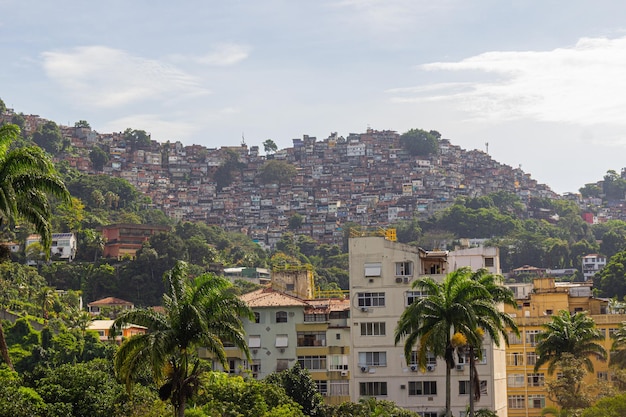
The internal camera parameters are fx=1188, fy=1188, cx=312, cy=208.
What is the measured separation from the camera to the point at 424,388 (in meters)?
84.4

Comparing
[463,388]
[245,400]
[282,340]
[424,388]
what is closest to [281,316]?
[282,340]

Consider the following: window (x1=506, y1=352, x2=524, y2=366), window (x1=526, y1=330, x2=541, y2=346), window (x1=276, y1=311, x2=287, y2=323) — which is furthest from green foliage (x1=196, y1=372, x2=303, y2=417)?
window (x1=526, y1=330, x2=541, y2=346)

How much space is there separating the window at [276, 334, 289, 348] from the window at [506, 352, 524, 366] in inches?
836

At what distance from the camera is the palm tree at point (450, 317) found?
5944 cm

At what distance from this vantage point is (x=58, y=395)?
58125 mm

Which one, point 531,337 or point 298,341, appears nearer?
point 298,341

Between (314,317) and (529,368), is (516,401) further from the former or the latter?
(314,317)

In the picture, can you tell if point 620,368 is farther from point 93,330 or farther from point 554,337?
point 93,330

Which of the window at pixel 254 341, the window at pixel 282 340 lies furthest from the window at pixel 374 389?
the window at pixel 254 341

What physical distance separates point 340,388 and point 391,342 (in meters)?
9.97

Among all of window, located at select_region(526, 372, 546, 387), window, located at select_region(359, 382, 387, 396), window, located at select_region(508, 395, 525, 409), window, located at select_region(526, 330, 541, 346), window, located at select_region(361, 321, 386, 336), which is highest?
window, located at select_region(361, 321, 386, 336)

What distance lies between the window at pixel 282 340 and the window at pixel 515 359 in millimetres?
21240

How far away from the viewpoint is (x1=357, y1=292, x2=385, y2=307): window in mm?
86938

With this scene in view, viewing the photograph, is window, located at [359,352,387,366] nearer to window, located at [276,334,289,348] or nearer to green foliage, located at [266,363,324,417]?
green foliage, located at [266,363,324,417]
